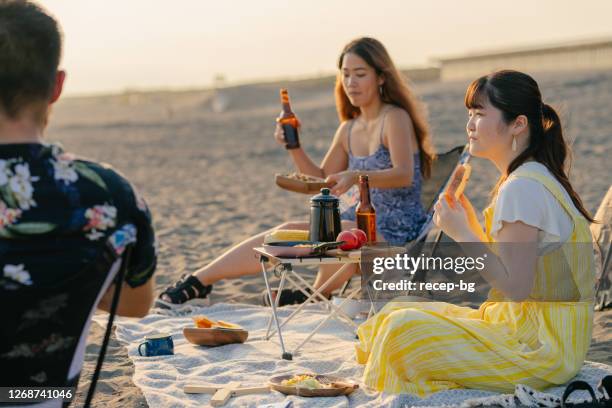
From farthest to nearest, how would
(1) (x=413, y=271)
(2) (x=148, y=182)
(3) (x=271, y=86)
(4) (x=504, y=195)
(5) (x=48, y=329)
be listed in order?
1. (3) (x=271, y=86)
2. (2) (x=148, y=182)
3. (1) (x=413, y=271)
4. (4) (x=504, y=195)
5. (5) (x=48, y=329)

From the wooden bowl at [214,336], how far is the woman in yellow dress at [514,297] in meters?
1.24

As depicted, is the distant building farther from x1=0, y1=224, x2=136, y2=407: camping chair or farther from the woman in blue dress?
x1=0, y1=224, x2=136, y2=407: camping chair

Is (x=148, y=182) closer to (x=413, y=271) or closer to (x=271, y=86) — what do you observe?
(x=413, y=271)

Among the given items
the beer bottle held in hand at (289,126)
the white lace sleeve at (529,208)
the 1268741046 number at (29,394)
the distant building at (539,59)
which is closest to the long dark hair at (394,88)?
the beer bottle held in hand at (289,126)

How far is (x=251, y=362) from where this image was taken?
4.56 meters

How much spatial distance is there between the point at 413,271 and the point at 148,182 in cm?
1005

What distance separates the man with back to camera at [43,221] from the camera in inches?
84.5

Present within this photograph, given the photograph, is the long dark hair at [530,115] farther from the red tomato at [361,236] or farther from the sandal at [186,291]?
the sandal at [186,291]

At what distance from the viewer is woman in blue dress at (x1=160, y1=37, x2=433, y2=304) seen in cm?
570

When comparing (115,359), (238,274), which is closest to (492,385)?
(115,359)

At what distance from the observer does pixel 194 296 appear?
583 centimetres

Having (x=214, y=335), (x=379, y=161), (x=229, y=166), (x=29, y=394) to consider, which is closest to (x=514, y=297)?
(x=214, y=335)

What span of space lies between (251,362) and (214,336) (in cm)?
41

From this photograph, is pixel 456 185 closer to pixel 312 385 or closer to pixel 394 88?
pixel 312 385
